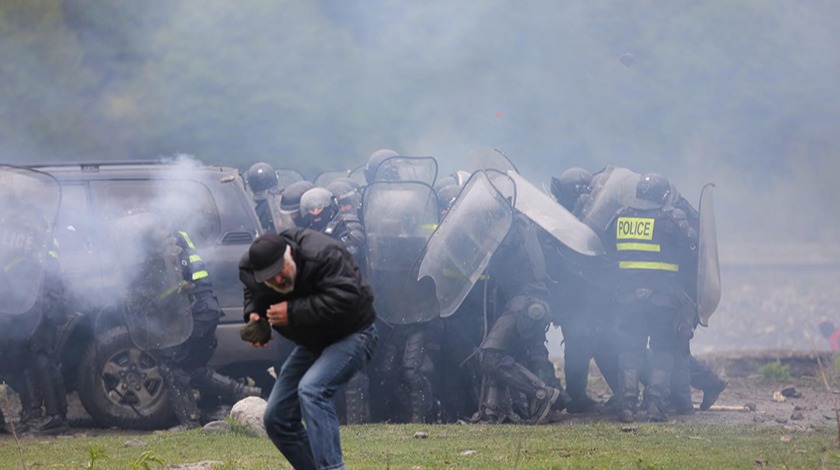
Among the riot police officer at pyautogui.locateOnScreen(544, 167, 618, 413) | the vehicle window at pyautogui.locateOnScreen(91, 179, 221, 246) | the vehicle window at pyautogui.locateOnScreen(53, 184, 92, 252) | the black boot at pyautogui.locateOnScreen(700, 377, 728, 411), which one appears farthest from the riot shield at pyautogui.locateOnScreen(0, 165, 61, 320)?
the black boot at pyautogui.locateOnScreen(700, 377, 728, 411)

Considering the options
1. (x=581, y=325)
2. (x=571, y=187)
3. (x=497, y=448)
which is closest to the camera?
(x=497, y=448)

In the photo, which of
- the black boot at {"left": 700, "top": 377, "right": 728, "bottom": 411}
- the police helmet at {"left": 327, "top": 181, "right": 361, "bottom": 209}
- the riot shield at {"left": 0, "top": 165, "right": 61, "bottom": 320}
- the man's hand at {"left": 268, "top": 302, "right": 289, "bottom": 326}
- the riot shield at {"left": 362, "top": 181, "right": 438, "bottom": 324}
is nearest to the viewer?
the man's hand at {"left": 268, "top": 302, "right": 289, "bottom": 326}

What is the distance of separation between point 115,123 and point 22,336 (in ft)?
41.1

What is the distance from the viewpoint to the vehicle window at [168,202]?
10508 millimetres

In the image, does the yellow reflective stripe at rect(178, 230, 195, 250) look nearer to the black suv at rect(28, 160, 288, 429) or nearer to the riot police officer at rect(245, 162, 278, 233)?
the black suv at rect(28, 160, 288, 429)

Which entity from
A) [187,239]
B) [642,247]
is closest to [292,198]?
[187,239]

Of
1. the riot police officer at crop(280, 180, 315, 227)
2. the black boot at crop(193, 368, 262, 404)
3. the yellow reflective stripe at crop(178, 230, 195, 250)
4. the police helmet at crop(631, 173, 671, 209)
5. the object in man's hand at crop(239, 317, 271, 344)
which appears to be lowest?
the black boot at crop(193, 368, 262, 404)

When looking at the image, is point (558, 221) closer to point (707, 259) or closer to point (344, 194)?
point (707, 259)

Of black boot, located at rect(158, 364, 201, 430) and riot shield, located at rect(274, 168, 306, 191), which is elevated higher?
riot shield, located at rect(274, 168, 306, 191)

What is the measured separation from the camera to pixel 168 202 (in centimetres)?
1059

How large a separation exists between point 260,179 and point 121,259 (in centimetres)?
252

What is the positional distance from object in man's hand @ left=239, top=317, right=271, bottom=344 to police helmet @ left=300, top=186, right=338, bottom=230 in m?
4.89

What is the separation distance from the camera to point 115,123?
21906 mm

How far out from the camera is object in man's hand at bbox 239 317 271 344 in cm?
573
